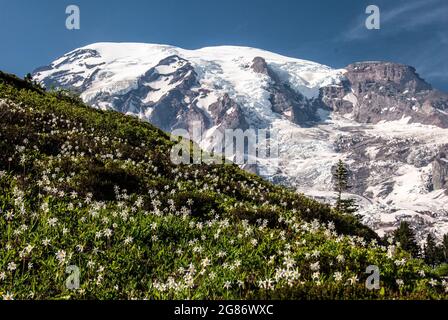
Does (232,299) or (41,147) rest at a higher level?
(41,147)

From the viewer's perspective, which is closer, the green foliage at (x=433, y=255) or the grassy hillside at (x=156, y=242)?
the grassy hillside at (x=156, y=242)

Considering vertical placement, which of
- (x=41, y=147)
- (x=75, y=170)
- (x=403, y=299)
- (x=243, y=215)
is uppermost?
(x=41, y=147)

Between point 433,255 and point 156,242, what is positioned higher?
point 156,242

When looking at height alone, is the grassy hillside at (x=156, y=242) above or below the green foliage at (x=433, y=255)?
above

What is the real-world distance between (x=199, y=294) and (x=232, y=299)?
0.59m

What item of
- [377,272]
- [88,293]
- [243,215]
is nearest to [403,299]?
[377,272]

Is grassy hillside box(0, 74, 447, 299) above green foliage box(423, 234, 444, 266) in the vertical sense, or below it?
above

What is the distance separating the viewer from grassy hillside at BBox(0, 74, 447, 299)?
27.1 feet

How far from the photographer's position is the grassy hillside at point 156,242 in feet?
27.1

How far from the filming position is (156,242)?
414 inches

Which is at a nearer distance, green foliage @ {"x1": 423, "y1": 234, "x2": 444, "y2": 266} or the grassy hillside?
the grassy hillside

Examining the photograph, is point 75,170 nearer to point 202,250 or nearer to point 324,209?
point 202,250

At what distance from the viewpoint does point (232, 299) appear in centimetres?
762

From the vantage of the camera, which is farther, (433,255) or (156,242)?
(433,255)
